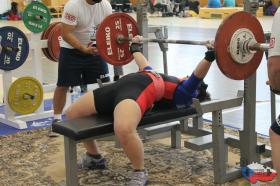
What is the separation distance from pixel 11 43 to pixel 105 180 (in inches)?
70.2

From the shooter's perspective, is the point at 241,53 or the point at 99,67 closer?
the point at 241,53

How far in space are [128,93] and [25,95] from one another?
6.15ft

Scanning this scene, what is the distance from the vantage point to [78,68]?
349 cm

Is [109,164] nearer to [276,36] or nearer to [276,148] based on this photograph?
[276,148]

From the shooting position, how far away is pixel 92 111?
8.59ft

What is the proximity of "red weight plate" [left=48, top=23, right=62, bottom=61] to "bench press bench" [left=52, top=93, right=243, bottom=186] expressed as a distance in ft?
6.09

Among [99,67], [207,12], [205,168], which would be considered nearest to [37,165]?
[99,67]

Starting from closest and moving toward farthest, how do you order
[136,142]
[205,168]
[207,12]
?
[136,142]
[205,168]
[207,12]

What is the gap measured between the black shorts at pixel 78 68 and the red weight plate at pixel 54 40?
29.9 inches

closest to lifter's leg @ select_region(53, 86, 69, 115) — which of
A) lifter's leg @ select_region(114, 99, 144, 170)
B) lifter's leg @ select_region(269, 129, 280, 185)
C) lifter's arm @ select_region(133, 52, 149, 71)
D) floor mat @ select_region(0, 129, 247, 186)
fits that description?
floor mat @ select_region(0, 129, 247, 186)

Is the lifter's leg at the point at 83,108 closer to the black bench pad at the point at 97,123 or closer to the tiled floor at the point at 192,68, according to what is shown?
the black bench pad at the point at 97,123

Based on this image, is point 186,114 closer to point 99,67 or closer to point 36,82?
point 99,67

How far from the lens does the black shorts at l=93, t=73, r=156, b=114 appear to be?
8.13 ft

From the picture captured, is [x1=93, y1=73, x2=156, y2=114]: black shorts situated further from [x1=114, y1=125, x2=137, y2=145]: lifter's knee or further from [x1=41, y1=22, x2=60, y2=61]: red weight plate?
[x1=41, y1=22, x2=60, y2=61]: red weight plate
